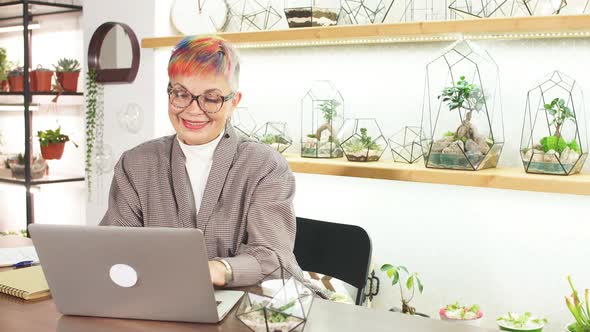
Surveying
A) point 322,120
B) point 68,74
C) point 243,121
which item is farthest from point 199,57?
point 68,74

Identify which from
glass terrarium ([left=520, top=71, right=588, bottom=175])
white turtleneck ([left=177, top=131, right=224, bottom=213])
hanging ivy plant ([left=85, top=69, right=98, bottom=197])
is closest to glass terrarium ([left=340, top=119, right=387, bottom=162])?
glass terrarium ([left=520, top=71, right=588, bottom=175])

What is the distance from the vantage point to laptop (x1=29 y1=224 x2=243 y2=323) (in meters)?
1.34

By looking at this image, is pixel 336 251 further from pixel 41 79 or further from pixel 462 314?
pixel 41 79

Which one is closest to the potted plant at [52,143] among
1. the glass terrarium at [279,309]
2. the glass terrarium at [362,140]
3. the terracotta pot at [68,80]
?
the terracotta pot at [68,80]

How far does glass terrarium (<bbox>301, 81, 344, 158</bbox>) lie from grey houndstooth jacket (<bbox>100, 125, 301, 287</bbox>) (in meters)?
1.05

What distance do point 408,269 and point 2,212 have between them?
3466 millimetres

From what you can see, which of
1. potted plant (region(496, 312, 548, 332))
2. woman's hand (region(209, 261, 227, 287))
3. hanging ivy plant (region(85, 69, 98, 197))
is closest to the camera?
woman's hand (region(209, 261, 227, 287))

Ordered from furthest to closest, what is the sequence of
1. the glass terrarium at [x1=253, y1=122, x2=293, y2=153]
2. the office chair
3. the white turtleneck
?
the glass terrarium at [x1=253, y1=122, x2=293, y2=153] → the office chair → the white turtleneck

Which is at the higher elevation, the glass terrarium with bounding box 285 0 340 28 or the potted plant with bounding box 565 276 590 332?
the glass terrarium with bounding box 285 0 340 28

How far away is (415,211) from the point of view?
9.77ft

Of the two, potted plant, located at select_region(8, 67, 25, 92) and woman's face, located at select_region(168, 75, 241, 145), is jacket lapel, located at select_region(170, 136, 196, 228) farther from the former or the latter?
potted plant, located at select_region(8, 67, 25, 92)

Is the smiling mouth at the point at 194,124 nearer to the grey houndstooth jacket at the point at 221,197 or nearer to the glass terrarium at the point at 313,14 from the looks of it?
the grey houndstooth jacket at the point at 221,197

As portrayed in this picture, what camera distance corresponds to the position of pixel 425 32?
266 cm

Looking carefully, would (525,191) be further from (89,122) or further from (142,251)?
(89,122)
